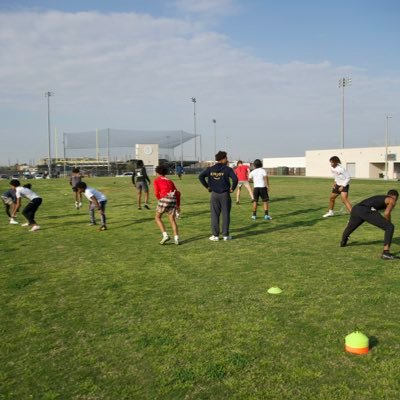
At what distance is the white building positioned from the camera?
6006 cm

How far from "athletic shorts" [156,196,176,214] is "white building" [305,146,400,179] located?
56.1 meters

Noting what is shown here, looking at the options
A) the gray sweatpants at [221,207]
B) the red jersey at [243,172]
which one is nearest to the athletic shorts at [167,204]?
the gray sweatpants at [221,207]

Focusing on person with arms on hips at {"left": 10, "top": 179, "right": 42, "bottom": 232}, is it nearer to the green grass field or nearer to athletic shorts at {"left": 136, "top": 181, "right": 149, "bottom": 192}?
the green grass field

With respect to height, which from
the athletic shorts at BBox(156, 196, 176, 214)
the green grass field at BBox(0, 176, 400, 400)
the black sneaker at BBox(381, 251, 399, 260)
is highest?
the athletic shorts at BBox(156, 196, 176, 214)

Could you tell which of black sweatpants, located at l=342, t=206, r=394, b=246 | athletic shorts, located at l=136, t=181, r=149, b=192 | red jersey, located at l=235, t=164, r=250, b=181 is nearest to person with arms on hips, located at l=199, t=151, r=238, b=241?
black sweatpants, located at l=342, t=206, r=394, b=246

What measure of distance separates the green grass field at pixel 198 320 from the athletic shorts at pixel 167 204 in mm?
764

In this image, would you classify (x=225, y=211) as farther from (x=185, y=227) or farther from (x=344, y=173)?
(x=344, y=173)

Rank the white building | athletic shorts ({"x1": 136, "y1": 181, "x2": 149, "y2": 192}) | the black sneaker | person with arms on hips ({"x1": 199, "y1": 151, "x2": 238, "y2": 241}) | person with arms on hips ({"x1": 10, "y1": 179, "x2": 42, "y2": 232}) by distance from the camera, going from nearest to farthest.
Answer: the black sneaker
person with arms on hips ({"x1": 199, "y1": 151, "x2": 238, "y2": 241})
person with arms on hips ({"x1": 10, "y1": 179, "x2": 42, "y2": 232})
athletic shorts ({"x1": 136, "y1": 181, "x2": 149, "y2": 192})
the white building

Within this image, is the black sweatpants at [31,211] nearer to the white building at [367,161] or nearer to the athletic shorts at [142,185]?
the athletic shorts at [142,185]

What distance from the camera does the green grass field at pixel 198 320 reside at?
3244 mm

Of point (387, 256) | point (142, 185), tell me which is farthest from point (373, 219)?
point (142, 185)

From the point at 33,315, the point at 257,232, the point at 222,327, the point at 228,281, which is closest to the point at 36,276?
the point at 33,315

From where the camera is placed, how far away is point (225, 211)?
358 inches

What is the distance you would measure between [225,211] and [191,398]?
6.19 m
